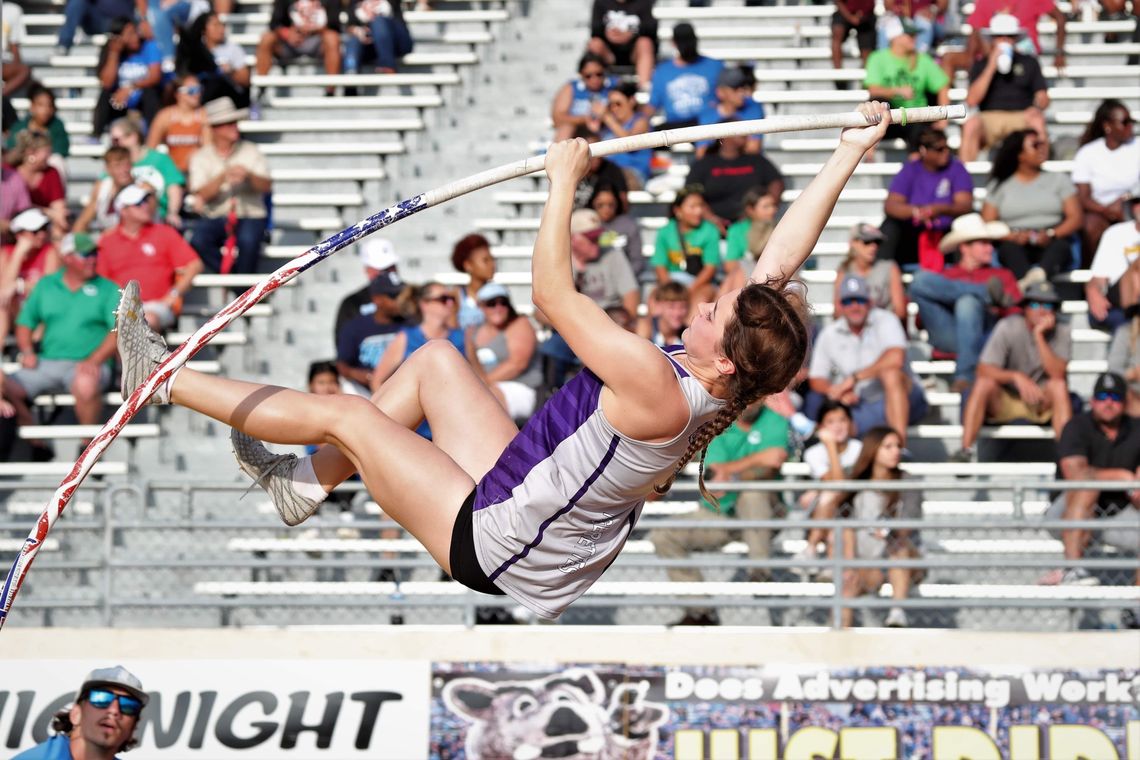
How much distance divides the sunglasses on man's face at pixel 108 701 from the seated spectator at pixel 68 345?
3384 millimetres

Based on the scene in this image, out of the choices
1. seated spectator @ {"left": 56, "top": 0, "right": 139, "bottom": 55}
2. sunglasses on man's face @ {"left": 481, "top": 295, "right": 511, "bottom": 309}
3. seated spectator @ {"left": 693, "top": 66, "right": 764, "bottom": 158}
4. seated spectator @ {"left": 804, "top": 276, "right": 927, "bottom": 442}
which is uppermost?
seated spectator @ {"left": 56, "top": 0, "right": 139, "bottom": 55}

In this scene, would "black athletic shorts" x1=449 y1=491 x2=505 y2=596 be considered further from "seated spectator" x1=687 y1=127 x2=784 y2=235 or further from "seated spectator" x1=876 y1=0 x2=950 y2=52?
"seated spectator" x1=876 y1=0 x2=950 y2=52

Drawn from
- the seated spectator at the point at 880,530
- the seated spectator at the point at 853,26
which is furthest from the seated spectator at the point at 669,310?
the seated spectator at the point at 853,26

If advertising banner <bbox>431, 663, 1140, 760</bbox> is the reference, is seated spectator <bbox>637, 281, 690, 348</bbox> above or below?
above

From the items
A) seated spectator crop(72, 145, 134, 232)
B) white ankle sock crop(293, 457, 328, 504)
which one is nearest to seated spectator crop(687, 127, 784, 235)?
seated spectator crop(72, 145, 134, 232)

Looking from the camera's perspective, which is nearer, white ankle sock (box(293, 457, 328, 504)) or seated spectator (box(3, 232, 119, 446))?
white ankle sock (box(293, 457, 328, 504))

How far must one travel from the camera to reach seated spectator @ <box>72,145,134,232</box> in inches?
454

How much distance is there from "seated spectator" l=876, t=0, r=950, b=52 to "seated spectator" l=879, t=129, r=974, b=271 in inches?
56.2

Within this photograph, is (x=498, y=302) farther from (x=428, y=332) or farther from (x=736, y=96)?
(x=736, y=96)

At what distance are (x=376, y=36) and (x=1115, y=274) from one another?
5622mm

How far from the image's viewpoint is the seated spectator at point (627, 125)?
37.4 ft

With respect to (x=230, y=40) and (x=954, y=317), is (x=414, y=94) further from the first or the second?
(x=954, y=317)

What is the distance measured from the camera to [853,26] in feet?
40.5

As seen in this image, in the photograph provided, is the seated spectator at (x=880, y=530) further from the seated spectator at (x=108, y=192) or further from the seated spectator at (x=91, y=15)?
the seated spectator at (x=91, y=15)
